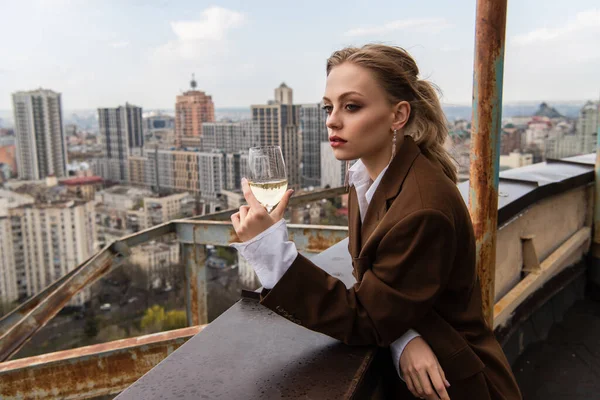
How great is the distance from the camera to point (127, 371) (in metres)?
1.71

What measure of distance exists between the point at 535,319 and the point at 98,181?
184 ft

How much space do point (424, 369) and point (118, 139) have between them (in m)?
60.7

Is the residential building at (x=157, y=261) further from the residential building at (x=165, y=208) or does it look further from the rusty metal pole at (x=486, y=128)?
the rusty metal pole at (x=486, y=128)

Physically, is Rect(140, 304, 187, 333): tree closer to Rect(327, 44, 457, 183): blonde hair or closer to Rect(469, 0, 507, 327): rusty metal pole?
Rect(469, 0, 507, 327): rusty metal pole

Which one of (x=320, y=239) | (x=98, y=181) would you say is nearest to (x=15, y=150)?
(x=98, y=181)

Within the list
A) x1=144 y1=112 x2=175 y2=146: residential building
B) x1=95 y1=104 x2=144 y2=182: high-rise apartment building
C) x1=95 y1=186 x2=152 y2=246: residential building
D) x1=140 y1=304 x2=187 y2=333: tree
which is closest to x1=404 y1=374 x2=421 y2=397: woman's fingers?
x1=140 y1=304 x2=187 y2=333: tree

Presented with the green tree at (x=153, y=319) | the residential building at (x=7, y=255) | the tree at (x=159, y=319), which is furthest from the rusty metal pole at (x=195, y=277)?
the residential building at (x=7, y=255)

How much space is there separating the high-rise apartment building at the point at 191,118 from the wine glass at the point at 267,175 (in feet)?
164

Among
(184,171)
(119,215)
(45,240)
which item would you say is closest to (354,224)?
(119,215)

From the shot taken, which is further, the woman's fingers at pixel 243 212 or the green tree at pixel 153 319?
the green tree at pixel 153 319

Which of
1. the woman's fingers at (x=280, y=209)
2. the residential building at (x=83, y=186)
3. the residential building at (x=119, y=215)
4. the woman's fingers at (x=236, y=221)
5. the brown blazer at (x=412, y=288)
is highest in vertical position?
the woman's fingers at (x=280, y=209)

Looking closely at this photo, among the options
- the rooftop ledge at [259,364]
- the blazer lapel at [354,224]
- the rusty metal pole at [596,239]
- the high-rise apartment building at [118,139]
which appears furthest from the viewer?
the high-rise apartment building at [118,139]

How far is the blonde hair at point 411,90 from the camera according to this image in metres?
1.20

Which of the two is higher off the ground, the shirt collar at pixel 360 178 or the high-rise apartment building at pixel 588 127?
the high-rise apartment building at pixel 588 127
